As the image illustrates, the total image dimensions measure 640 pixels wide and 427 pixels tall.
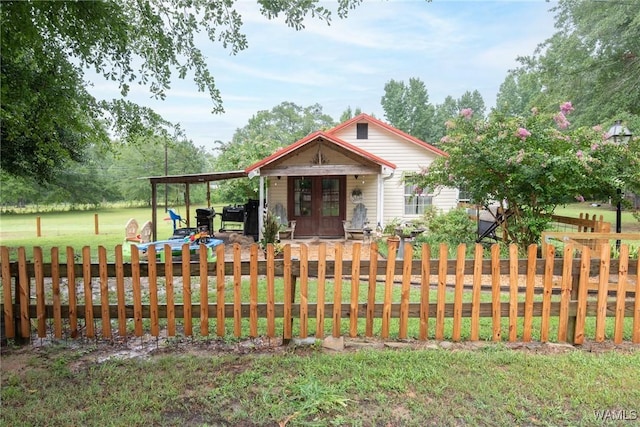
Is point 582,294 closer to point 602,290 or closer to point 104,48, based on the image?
point 602,290

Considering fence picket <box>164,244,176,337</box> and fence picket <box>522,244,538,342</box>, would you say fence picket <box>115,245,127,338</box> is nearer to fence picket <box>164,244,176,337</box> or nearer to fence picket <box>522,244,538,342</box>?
fence picket <box>164,244,176,337</box>

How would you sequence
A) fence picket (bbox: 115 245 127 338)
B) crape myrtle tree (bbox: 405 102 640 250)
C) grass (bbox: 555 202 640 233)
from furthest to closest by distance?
grass (bbox: 555 202 640 233)
crape myrtle tree (bbox: 405 102 640 250)
fence picket (bbox: 115 245 127 338)

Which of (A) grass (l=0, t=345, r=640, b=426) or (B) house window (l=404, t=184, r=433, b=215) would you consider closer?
(A) grass (l=0, t=345, r=640, b=426)

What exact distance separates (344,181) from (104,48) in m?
10.1

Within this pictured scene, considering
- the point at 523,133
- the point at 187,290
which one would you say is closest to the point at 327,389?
the point at 187,290

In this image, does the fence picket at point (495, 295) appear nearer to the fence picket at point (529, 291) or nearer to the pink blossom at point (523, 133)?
the fence picket at point (529, 291)

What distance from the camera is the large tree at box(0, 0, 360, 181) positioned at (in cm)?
327

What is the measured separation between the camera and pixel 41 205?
3866 cm

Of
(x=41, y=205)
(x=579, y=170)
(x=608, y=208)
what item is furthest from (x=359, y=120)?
(x=41, y=205)

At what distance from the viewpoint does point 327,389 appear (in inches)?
106

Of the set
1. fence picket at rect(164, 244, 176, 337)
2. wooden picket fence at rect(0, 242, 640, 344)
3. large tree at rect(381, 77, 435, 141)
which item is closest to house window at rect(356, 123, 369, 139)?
wooden picket fence at rect(0, 242, 640, 344)

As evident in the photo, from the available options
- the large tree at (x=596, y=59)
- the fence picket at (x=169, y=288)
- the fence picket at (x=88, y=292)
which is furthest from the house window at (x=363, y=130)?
the fence picket at (x=88, y=292)

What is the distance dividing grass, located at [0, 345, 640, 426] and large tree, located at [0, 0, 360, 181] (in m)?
2.62

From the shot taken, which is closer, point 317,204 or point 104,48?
point 104,48
